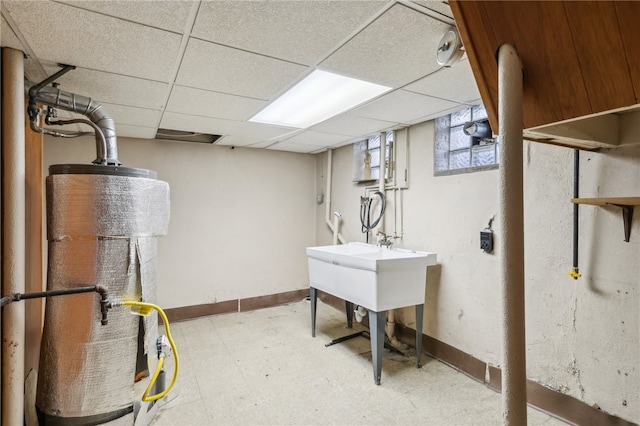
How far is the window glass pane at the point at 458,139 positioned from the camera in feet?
8.36

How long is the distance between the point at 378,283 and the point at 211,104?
5.78 ft

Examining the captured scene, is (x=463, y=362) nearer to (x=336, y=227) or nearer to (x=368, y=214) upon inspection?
(x=368, y=214)

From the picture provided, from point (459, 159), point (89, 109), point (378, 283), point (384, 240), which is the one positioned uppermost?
point (89, 109)

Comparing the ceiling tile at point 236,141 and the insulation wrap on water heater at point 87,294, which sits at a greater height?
the ceiling tile at point 236,141

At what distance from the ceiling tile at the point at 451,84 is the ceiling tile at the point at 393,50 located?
0.08 metres

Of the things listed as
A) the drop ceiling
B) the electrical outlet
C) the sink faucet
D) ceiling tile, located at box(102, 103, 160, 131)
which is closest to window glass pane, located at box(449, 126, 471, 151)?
the drop ceiling

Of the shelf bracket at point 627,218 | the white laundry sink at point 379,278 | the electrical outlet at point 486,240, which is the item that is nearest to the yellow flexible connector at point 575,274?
the shelf bracket at point 627,218

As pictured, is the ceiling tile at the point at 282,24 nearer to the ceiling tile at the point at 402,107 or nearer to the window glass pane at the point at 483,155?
the ceiling tile at the point at 402,107

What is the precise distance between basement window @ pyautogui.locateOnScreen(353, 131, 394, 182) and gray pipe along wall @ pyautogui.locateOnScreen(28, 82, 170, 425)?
2.44 meters

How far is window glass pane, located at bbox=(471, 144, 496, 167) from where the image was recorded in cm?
236

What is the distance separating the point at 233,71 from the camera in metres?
1.78

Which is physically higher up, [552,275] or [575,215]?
[575,215]

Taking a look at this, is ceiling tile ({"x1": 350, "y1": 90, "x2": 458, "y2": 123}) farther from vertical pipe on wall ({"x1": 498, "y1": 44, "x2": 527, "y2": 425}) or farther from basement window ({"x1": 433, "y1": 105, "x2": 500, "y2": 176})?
vertical pipe on wall ({"x1": 498, "y1": 44, "x2": 527, "y2": 425})

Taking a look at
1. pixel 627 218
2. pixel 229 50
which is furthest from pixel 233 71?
pixel 627 218
